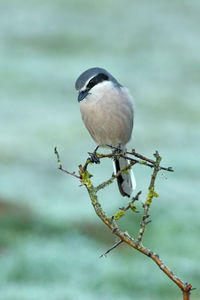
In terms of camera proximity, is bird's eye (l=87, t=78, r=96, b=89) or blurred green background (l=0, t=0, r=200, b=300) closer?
bird's eye (l=87, t=78, r=96, b=89)

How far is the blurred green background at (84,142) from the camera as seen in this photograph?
365 inches

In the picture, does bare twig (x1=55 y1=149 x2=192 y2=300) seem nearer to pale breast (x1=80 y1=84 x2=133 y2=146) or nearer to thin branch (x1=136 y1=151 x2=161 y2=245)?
thin branch (x1=136 y1=151 x2=161 y2=245)

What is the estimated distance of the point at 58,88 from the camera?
859 inches

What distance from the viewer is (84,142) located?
17.0m

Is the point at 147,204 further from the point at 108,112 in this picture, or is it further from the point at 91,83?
the point at 108,112

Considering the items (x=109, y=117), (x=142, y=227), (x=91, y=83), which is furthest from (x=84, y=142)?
(x=142, y=227)

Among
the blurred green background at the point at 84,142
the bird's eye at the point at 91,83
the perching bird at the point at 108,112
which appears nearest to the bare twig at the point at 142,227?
the bird's eye at the point at 91,83

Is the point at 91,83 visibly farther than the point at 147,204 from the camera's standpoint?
Yes

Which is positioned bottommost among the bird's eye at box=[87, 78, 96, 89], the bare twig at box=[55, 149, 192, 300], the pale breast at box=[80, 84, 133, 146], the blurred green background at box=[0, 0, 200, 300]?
the bare twig at box=[55, 149, 192, 300]

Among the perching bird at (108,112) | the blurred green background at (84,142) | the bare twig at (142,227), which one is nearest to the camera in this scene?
the bare twig at (142,227)

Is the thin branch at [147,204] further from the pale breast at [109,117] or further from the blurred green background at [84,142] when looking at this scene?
the blurred green background at [84,142]

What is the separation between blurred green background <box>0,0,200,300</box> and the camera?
927cm

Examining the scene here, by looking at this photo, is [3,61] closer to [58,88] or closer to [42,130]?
[58,88]

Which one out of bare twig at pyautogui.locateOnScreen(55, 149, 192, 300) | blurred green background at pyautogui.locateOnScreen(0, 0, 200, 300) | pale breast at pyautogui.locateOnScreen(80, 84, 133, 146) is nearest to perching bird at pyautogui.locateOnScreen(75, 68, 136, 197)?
pale breast at pyautogui.locateOnScreen(80, 84, 133, 146)
